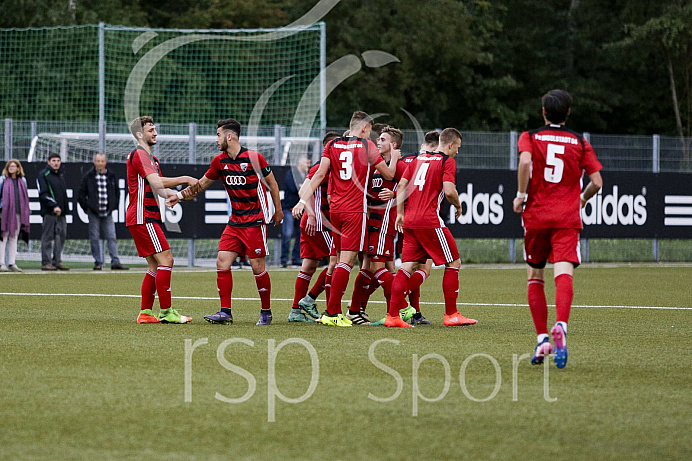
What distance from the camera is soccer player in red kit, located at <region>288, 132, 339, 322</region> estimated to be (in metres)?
10.5

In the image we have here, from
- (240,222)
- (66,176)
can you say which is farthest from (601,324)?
(66,176)

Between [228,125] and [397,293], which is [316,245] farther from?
[228,125]

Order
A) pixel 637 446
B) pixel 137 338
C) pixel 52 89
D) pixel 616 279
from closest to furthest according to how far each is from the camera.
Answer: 1. pixel 637 446
2. pixel 137 338
3. pixel 616 279
4. pixel 52 89

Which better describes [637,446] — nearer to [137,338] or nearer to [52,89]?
[137,338]

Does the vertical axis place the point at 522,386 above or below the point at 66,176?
below

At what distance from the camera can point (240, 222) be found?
996 centimetres

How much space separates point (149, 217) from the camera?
10.1 metres

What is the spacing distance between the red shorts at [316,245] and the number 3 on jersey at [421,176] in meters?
1.17

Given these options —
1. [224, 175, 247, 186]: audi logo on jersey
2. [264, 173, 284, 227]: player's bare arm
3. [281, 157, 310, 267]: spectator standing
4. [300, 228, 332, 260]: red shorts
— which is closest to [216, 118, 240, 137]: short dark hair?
[224, 175, 247, 186]: audi logo on jersey

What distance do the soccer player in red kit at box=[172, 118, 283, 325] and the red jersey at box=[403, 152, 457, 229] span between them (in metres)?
1.49

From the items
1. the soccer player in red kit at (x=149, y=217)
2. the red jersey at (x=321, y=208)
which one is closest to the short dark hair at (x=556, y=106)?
the red jersey at (x=321, y=208)

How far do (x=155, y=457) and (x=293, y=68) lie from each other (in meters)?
24.7

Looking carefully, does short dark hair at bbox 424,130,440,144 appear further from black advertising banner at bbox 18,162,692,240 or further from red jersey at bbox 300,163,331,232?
black advertising banner at bbox 18,162,692,240

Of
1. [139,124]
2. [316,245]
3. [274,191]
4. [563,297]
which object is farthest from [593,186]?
[139,124]
